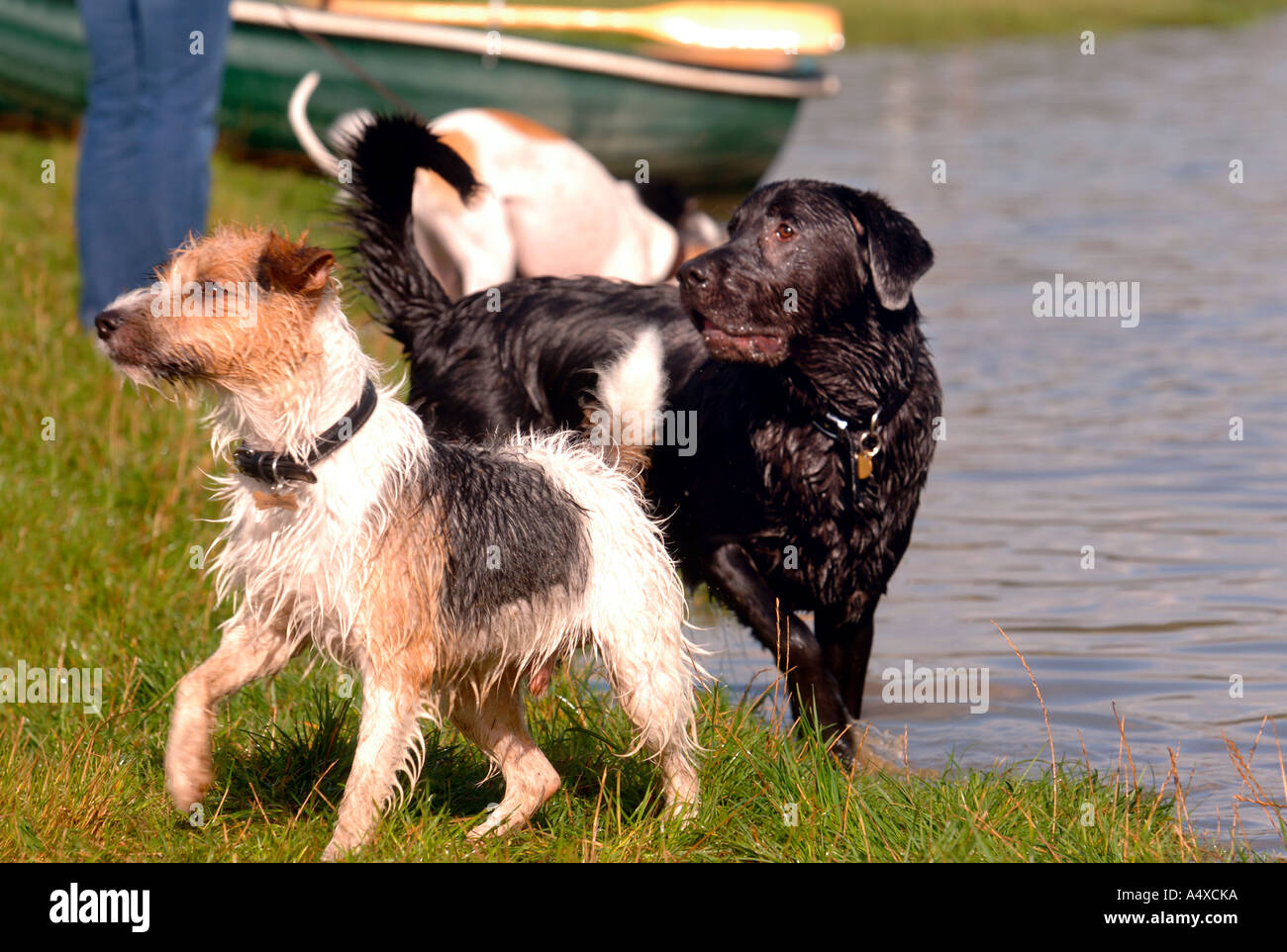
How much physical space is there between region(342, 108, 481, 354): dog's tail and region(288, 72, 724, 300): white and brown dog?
247 centimetres

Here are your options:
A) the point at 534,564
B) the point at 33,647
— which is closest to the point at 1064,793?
the point at 534,564

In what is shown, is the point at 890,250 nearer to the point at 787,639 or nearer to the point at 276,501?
the point at 787,639

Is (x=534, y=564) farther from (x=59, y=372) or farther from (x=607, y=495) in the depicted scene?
(x=59, y=372)

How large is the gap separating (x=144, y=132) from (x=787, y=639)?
4.25m

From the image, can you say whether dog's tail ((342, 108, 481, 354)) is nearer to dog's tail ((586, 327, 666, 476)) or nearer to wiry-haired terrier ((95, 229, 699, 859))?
dog's tail ((586, 327, 666, 476))

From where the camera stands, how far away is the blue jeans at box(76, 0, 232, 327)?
Result: 737cm

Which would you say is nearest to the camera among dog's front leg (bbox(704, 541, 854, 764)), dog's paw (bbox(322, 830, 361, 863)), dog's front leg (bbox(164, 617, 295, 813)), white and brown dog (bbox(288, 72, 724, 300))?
dog's paw (bbox(322, 830, 361, 863))

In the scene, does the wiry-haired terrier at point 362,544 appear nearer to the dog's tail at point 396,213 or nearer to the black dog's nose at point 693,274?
the black dog's nose at point 693,274

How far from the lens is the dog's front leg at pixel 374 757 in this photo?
3803mm

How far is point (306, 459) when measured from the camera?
3.79 metres

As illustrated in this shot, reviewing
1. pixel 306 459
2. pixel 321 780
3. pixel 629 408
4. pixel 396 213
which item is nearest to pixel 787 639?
pixel 629 408

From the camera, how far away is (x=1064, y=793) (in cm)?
436

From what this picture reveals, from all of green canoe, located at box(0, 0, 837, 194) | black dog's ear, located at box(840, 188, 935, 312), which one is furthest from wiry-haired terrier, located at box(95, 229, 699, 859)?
green canoe, located at box(0, 0, 837, 194)
